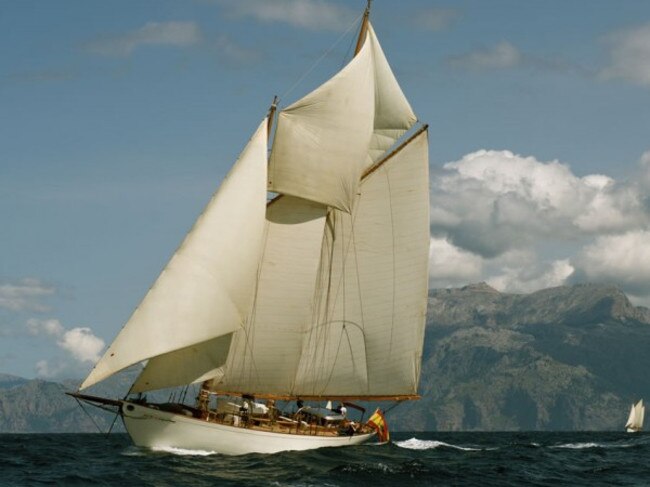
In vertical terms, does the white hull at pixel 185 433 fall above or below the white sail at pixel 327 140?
below

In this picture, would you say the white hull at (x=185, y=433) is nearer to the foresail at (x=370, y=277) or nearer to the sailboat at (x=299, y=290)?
the sailboat at (x=299, y=290)

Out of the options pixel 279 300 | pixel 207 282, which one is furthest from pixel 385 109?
pixel 207 282

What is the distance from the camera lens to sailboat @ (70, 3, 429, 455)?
59.4 metres

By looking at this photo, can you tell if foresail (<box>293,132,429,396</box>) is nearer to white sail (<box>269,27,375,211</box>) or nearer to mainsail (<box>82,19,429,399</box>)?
mainsail (<box>82,19,429,399</box>)

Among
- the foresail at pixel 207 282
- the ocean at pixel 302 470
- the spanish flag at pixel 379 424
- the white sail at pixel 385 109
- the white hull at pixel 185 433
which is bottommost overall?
the ocean at pixel 302 470

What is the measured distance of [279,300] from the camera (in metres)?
67.8

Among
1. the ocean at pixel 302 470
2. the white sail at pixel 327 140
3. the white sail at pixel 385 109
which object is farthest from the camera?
the white sail at pixel 385 109

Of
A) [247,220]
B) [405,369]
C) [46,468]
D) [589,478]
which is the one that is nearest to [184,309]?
[247,220]

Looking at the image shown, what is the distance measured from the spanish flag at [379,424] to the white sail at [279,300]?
14791 mm

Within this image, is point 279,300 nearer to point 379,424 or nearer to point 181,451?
point 181,451

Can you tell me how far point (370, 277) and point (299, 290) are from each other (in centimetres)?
710

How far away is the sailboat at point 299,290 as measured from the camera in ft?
195

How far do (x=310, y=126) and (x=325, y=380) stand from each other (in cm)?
1869

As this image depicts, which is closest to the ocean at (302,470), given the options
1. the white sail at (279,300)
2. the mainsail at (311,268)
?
the mainsail at (311,268)
